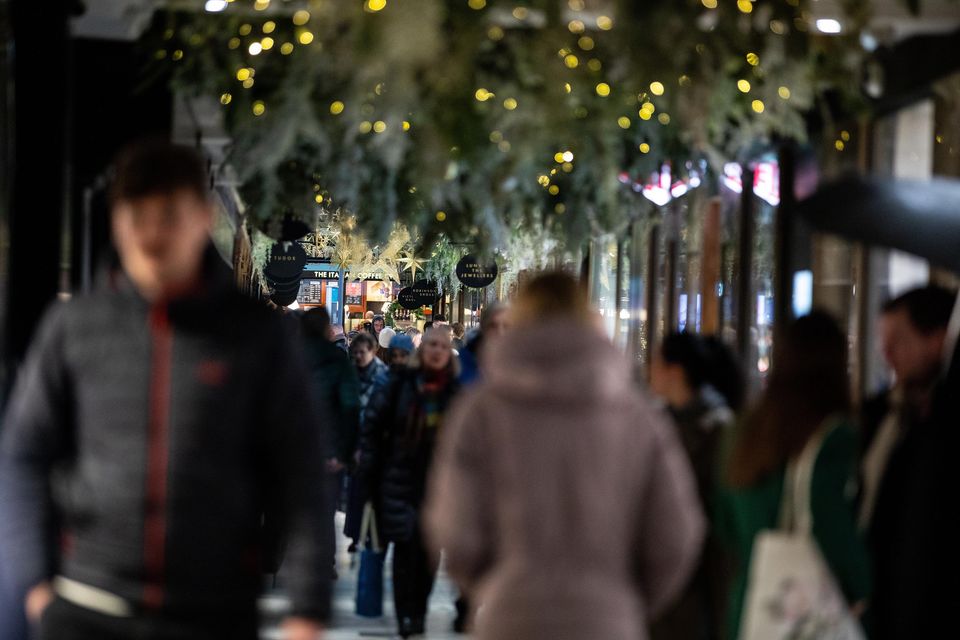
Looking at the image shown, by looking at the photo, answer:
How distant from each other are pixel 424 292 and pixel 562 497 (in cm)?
2845

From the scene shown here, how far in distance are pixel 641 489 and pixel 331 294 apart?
156 feet

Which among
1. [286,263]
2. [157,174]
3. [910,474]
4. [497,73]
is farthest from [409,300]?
[157,174]

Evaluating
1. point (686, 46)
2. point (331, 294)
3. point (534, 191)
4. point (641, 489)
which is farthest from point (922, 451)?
point (331, 294)

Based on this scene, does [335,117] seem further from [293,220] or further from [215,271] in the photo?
[293,220]

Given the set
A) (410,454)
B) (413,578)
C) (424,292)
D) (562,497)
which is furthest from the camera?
(424,292)

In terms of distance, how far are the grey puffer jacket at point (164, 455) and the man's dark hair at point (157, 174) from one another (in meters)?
0.20

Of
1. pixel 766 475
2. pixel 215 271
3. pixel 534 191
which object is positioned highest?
pixel 534 191

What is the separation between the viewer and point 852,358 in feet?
24.2

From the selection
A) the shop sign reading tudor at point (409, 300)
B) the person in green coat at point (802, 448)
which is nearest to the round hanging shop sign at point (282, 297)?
the shop sign reading tudor at point (409, 300)

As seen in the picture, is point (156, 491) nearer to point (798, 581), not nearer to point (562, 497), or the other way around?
point (562, 497)

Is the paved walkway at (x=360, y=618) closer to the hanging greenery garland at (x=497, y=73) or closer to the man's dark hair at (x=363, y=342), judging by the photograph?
the man's dark hair at (x=363, y=342)

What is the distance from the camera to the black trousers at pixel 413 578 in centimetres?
825

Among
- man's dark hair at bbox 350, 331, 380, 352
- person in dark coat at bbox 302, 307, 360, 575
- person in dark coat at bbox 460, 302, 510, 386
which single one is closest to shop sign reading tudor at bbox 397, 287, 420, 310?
man's dark hair at bbox 350, 331, 380, 352

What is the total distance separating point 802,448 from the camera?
13.6 ft
